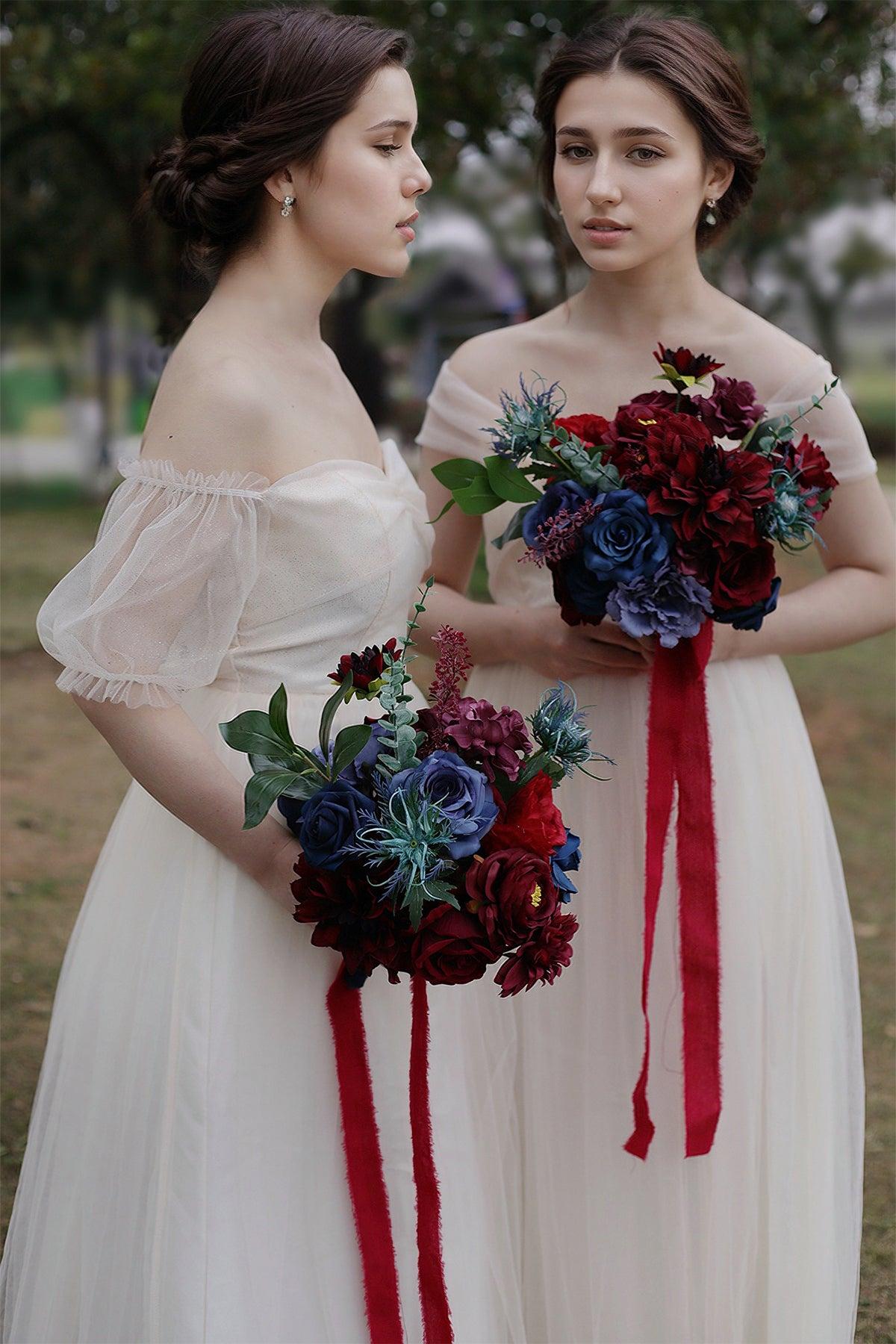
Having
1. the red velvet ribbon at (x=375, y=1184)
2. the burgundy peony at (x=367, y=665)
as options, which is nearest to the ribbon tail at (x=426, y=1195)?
the red velvet ribbon at (x=375, y=1184)

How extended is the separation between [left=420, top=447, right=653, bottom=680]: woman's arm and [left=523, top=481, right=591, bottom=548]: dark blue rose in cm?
30

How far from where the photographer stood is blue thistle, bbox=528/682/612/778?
→ 2.10 meters

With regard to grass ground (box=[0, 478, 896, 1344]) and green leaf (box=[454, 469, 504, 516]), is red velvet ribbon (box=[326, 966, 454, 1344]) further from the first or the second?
grass ground (box=[0, 478, 896, 1344])

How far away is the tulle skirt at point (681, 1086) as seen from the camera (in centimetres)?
281

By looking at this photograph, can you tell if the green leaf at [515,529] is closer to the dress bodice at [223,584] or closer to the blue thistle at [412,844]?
the dress bodice at [223,584]

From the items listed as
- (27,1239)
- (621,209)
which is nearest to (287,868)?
(27,1239)

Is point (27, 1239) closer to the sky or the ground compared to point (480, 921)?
closer to the ground

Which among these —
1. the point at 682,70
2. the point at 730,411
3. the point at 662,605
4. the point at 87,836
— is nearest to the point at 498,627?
the point at 662,605

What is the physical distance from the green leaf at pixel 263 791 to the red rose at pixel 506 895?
30 cm

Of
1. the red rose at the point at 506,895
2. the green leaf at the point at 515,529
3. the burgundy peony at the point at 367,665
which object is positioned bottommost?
the red rose at the point at 506,895

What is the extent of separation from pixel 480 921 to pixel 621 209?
142cm

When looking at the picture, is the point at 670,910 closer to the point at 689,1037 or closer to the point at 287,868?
the point at 689,1037

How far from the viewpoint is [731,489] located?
230 centimetres

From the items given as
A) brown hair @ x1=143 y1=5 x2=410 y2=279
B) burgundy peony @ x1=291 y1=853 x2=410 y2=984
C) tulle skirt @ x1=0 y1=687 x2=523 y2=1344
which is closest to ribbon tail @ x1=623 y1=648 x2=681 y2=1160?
tulle skirt @ x1=0 y1=687 x2=523 y2=1344
